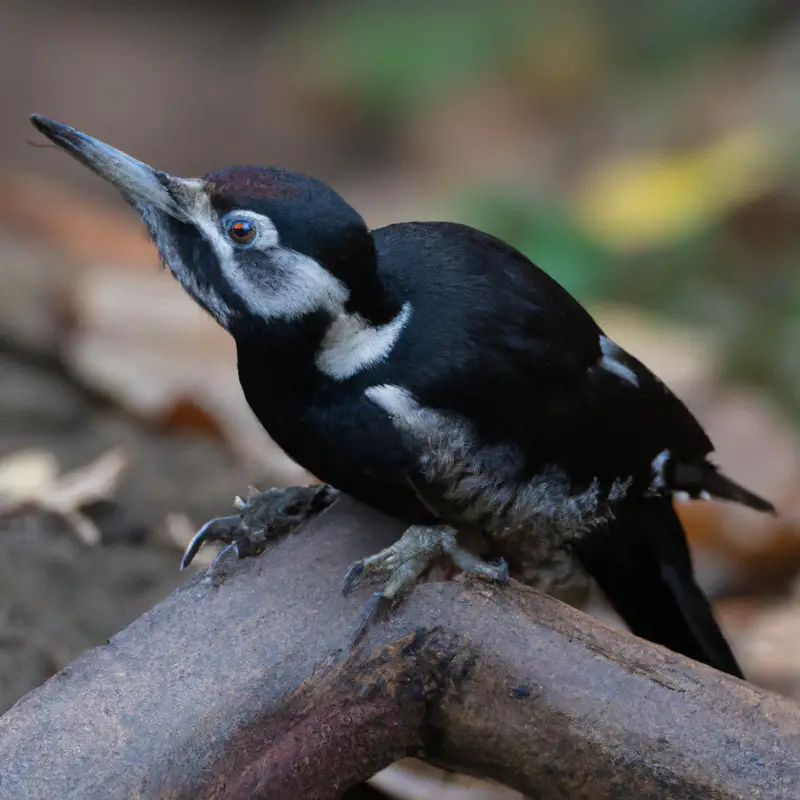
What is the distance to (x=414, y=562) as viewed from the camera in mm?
1830

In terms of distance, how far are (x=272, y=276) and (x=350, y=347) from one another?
0.54 feet

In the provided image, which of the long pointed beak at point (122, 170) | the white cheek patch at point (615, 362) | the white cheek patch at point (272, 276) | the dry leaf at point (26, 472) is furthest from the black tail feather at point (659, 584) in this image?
the dry leaf at point (26, 472)

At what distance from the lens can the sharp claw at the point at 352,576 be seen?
5.88 feet

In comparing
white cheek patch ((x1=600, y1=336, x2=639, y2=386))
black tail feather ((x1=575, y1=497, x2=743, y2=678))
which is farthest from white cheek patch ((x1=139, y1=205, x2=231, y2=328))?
black tail feather ((x1=575, y1=497, x2=743, y2=678))

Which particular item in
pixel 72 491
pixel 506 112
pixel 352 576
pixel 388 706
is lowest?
pixel 388 706

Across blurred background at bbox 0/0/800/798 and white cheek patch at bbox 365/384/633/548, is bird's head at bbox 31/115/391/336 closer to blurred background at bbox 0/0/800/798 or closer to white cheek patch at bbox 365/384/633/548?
white cheek patch at bbox 365/384/633/548

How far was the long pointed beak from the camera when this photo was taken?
76.4 inches

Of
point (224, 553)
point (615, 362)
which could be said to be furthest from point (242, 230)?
point (615, 362)

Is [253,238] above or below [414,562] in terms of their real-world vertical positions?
above

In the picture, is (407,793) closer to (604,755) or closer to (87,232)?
(604,755)

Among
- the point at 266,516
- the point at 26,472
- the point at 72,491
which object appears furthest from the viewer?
the point at 26,472

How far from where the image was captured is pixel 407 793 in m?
2.44

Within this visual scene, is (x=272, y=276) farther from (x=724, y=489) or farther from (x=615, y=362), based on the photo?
(x=724, y=489)

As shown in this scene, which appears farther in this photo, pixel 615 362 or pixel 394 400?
pixel 615 362
